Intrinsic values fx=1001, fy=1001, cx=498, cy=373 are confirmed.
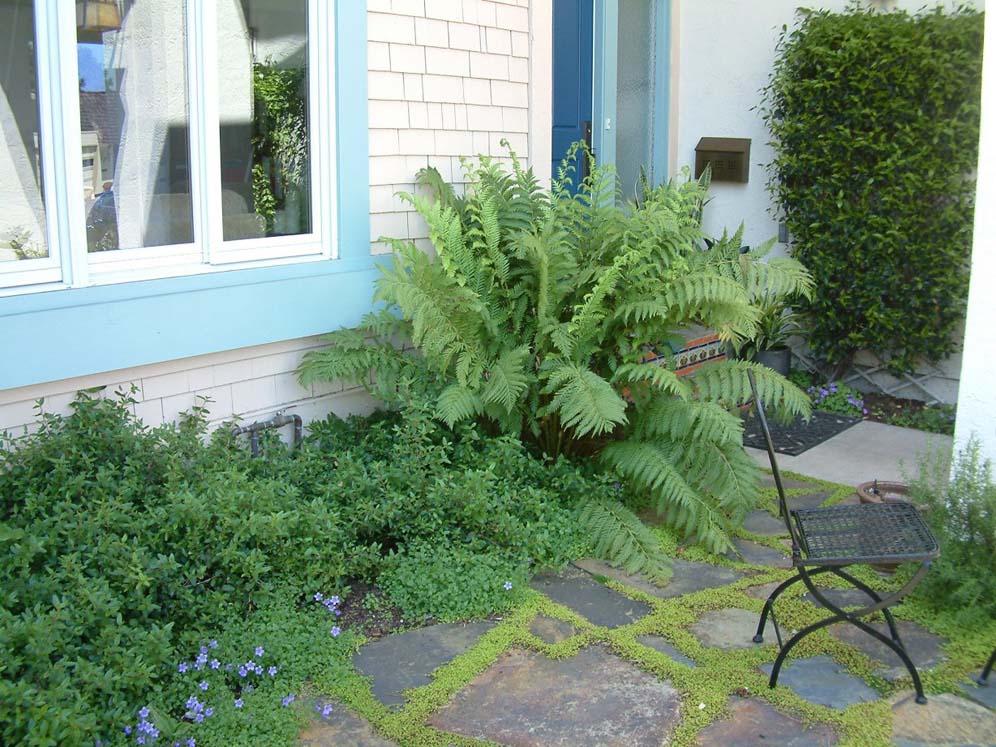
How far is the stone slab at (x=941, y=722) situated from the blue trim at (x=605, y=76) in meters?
4.60

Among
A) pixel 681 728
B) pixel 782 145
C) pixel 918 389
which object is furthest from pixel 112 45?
pixel 918 389

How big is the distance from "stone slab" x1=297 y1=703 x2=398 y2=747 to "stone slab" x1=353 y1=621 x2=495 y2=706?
0.14 m

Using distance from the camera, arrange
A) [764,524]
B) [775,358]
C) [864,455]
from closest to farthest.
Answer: [764,524] → [864,455] → [775,358]

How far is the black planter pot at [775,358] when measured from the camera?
273 inches

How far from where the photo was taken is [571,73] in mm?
6809

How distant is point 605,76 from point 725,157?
3.87 ft

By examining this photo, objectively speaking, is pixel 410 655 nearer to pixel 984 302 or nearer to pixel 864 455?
pixel 984 302

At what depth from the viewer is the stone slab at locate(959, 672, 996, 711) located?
3.23 metres

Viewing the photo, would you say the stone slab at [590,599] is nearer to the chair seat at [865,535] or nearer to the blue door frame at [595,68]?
the chair seat at [865,535]

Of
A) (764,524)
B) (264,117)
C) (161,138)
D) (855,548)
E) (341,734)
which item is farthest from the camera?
(764,524)

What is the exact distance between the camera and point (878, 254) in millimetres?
6422

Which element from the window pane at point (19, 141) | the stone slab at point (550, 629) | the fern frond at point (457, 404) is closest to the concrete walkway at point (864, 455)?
the fern frond at point (457, 404)

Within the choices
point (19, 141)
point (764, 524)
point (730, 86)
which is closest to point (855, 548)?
point (764, 524)

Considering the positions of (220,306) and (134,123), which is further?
(220,306)
